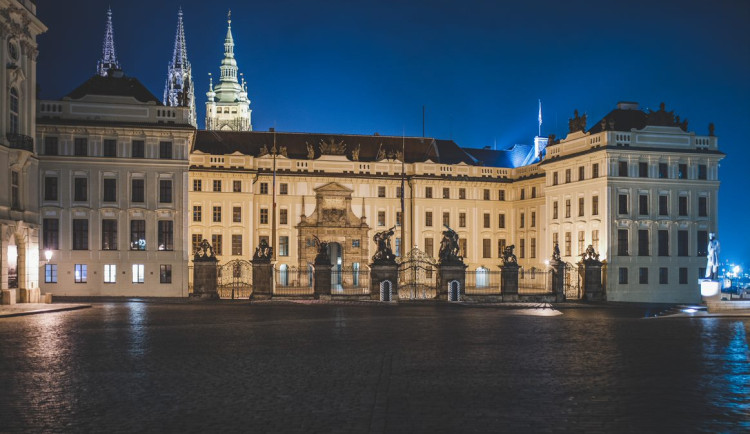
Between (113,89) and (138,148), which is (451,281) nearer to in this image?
(138,148)

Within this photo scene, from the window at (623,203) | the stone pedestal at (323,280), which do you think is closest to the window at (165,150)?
the stone pedestal at (323,280)

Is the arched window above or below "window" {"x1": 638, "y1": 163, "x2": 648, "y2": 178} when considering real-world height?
above

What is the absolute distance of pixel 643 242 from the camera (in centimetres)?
5822

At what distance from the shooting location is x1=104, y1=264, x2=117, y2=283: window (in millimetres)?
50938

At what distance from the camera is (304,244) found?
7150cm

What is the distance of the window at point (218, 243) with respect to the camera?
227 feet

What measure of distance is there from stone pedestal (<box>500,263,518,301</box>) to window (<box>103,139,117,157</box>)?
24.0m

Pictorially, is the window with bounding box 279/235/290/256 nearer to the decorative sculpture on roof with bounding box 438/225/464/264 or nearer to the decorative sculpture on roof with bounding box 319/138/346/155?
the decorative sculpture on roof with bounding box 319/138/346/155

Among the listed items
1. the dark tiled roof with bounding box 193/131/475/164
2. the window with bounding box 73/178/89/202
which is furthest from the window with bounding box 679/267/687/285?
the window with bounding box 73/178/89/202

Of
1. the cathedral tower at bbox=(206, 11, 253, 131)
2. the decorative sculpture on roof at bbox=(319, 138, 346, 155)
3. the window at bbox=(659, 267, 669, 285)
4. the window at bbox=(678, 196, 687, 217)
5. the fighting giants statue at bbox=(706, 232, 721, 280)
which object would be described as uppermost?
the cathedral tower at bbox=(206, 11, 253, 131)

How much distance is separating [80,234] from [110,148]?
214 inches

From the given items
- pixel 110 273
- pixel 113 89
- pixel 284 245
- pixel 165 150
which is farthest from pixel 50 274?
pixel 284 245

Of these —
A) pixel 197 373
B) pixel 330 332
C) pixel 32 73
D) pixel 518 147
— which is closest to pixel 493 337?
pixel 330 332

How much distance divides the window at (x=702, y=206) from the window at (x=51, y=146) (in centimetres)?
4192
